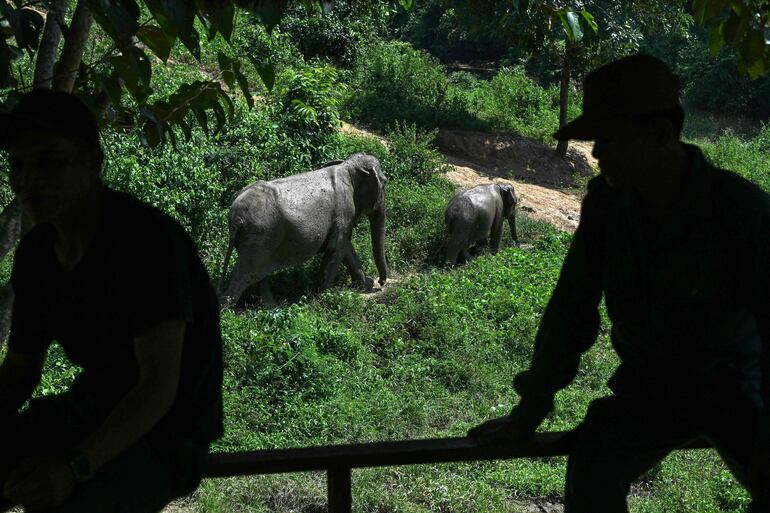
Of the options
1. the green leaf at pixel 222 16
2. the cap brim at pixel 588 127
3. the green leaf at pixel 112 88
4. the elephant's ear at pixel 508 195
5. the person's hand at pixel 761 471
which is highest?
the green leaf at pixel 222 16

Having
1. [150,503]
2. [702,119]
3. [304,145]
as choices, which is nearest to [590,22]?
[150,503]

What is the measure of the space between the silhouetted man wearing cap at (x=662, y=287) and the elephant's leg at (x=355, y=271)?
7.42 meters

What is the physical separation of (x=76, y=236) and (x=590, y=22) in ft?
5.67

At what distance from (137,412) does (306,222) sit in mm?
7256

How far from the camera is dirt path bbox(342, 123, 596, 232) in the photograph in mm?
14719

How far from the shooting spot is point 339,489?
7.25ft

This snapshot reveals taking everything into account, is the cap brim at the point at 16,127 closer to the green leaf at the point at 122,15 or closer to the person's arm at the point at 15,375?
the green leaf at the point at 122,15

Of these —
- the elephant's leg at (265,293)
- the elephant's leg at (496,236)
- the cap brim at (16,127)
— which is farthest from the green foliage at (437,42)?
the cap brim at (16,127)

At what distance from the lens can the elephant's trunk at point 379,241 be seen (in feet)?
32.2

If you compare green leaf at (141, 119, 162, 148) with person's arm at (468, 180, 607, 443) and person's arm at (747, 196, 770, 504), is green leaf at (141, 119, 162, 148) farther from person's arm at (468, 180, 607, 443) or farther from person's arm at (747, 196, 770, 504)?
person's arm at (747, 196, 770, 504)

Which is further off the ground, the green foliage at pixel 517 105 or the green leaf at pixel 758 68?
the green leaf at pixel 758 68

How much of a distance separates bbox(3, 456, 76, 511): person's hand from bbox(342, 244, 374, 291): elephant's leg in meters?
7.83

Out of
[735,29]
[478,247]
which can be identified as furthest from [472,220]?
[735,29]

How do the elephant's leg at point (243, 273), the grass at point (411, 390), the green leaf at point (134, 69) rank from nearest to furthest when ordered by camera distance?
the green leaf at point (134, 69), the grass at point (411, 390), the elephant's leg at point (243, 273)
